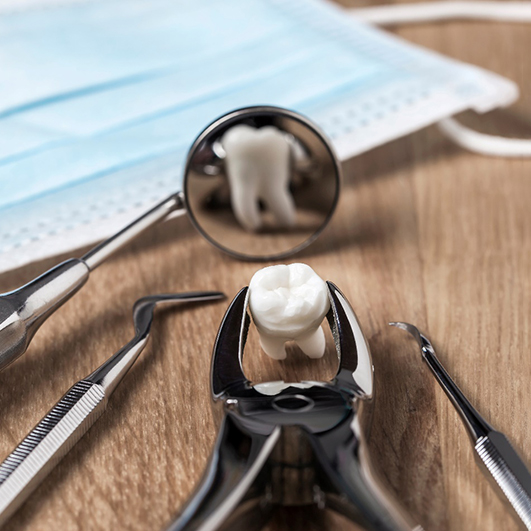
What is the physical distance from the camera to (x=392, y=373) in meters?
0.33

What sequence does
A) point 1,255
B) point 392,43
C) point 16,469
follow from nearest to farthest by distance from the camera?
point 16,469 < point 1,255 < point 392,43

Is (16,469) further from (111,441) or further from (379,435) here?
(379,435)

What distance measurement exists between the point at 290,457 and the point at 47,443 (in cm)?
10

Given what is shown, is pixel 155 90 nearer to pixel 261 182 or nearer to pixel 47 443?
pixel 261 182

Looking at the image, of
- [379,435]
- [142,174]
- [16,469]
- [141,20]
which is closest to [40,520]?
[16,469]

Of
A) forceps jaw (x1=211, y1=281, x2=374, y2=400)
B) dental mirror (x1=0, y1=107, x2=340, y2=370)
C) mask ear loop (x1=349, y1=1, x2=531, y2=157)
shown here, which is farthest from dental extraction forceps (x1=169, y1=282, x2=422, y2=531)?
mask ear loop (x1=349, y1=1, x2=531, y2=157)

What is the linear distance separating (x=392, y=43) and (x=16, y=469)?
487 millimetres

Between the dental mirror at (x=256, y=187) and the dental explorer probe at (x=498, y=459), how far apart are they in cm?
16

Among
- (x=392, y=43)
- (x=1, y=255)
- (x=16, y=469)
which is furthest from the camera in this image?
(x=392, y=43)

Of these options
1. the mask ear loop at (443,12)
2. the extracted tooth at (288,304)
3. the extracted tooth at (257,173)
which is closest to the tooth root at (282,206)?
the extracted tooth at (257,173)

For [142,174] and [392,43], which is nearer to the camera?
[142,174]

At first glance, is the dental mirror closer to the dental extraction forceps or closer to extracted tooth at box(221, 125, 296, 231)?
extracted tooth at box(221, 125, 296, 231)

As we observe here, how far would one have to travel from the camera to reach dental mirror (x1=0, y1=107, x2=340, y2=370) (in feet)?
1.35

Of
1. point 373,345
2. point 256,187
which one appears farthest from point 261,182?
point 373,345
